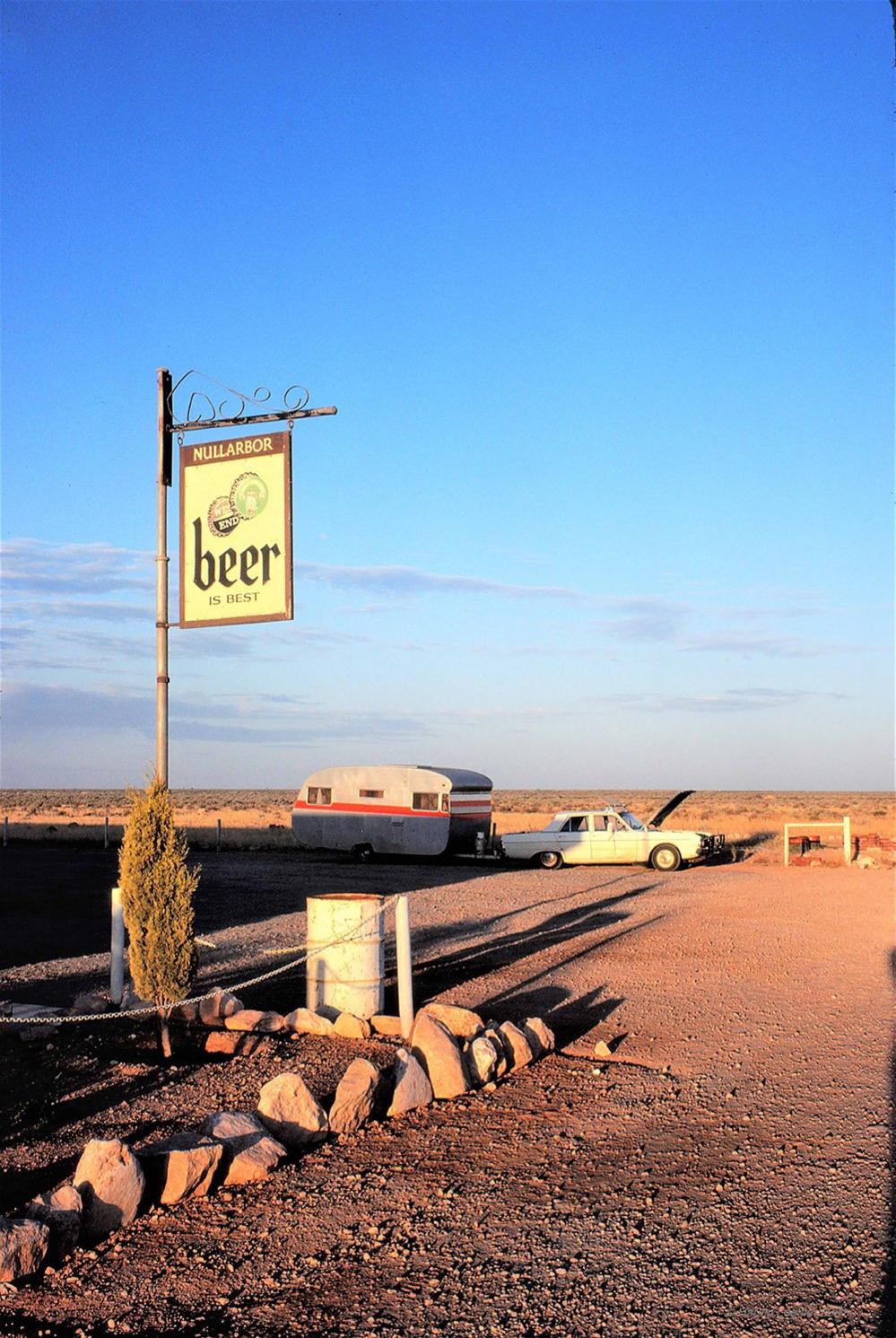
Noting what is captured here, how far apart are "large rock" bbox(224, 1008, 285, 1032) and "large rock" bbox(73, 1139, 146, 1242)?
11.1 ft

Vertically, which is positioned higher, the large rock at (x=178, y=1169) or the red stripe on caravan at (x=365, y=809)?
the red stripe on caravan at (x=365, y=809)

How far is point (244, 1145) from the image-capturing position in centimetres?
570

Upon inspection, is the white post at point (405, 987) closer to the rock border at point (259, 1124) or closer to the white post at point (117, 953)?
the rock border at point (259, 1124)

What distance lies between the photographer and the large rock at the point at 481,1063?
728 centimetres

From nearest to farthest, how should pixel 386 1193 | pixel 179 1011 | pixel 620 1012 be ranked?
1. pixel 386 1193
2. pixel 179 1011
3. pixel 620 1012

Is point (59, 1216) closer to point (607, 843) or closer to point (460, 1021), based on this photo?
point (460, 1021)

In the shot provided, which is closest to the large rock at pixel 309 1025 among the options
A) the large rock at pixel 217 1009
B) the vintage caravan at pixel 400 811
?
the large rock at pixel 217 1009

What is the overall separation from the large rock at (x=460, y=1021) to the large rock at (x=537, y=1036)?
32 cm

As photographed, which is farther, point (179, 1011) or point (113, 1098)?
point (179, 1011)

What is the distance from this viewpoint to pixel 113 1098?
6.93 metres

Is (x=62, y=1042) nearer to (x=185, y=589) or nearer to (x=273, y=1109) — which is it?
(x=273, y=1109)

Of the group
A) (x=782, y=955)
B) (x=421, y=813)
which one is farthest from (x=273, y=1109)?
(x=421, y=813)

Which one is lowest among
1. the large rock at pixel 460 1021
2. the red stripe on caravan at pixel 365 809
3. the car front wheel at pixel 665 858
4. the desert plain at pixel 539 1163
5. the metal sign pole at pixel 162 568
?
the car front wheel at pixel 665 858

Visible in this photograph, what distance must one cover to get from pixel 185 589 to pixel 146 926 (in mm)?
2846
